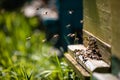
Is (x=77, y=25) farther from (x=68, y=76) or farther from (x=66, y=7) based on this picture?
(x=68, y=76)

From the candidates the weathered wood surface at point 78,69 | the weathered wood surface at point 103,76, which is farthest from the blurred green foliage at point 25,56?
the weathered wood surface at point 103,76

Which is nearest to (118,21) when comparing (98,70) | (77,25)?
(98,70)

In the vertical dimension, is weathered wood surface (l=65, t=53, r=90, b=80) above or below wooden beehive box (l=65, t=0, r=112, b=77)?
below

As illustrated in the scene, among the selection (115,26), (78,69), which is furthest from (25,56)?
(115,26)

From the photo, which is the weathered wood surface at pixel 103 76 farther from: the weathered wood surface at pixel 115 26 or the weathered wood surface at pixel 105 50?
the weathered wood surface at pixel 105 50

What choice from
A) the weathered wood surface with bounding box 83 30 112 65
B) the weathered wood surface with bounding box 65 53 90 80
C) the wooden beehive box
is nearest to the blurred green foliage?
the weathered wood surface with bounding box 65 53 90 80

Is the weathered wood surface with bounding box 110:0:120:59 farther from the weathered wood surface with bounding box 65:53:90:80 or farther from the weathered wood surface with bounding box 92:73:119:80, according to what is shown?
the weathered wood surface with bounding box 65:53:90:80
